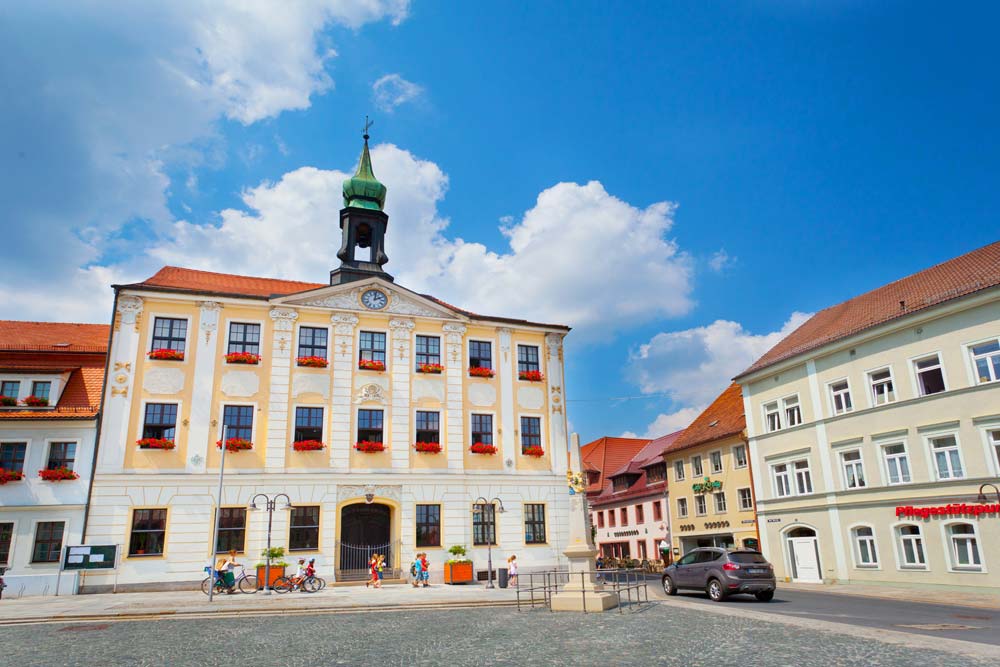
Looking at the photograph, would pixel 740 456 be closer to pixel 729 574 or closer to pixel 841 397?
pixel 841 397

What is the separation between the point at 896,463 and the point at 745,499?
38.1ft

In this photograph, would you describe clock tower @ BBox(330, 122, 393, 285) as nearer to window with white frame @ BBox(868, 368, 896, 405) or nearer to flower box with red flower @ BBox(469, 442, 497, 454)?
flower box with red flower @ BBox(469, 442, 497, 454)

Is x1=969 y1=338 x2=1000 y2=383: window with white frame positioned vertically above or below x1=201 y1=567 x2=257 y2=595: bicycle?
above

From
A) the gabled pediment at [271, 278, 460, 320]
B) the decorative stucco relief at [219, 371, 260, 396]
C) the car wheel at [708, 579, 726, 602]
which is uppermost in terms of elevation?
the gabled pediment at [271, 278, 460, 320]

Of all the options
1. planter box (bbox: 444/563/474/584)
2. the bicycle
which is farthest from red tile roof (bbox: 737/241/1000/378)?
the bicycle

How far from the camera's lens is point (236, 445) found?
28797 mm

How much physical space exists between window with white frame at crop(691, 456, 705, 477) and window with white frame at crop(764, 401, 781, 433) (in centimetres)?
849

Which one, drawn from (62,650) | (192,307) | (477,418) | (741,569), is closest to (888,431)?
(741,569)

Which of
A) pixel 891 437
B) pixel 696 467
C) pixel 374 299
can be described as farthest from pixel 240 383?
pixel 696 467

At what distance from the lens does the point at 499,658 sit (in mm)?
10859

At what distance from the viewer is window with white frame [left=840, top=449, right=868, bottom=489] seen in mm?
28513

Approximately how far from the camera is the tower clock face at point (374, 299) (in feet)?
108

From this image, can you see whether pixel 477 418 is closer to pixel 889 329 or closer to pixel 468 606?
pixel 468 606

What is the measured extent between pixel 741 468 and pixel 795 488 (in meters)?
5.93
